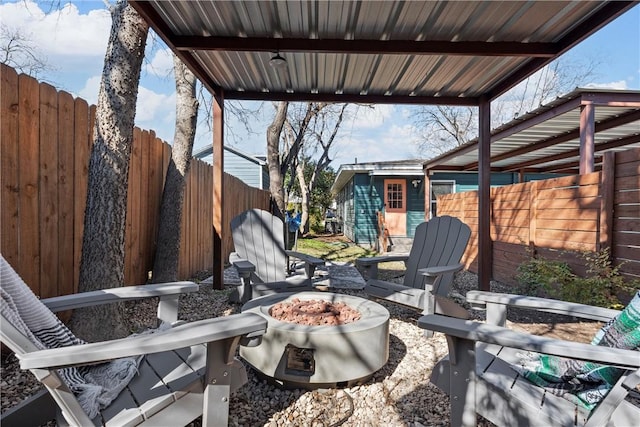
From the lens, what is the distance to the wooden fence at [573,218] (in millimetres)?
3240

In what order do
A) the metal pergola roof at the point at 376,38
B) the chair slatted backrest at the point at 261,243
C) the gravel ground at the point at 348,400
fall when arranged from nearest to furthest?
the gravel ground at the point at 348,400, the metal pergola roof at the point at 376,38, the chair slatted backrest at the point at 261,243

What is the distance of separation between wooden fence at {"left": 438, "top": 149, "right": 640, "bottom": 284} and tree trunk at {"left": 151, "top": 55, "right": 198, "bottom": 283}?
180 inches

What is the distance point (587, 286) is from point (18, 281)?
171 inches

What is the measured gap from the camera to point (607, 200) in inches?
135

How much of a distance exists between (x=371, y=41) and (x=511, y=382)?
2.79 meters

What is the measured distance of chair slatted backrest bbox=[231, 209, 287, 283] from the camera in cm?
372

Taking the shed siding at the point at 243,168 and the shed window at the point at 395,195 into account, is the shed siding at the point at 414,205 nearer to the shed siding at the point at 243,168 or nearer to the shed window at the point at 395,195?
the shed window at the point at 395,195

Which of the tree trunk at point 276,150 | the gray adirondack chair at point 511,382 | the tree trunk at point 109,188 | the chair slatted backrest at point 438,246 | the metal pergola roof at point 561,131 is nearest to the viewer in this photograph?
the gray adirondack chair at point 511,382

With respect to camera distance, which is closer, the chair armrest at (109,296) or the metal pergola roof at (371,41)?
the chair armrest at (109,296)

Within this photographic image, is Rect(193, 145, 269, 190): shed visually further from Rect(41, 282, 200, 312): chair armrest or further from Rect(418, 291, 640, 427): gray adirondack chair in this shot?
Rect(418, 291, 640, 427): gray adirondack chair

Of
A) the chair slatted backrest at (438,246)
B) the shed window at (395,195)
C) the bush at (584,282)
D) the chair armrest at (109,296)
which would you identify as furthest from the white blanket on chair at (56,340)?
the shed window at (395,195)

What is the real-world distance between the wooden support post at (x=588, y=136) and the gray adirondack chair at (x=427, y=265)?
2100mm

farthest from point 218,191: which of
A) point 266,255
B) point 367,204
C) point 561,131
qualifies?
point 367,204

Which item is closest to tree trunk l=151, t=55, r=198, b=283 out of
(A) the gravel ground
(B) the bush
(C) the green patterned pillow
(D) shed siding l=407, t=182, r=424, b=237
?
(A) the gravel ground
